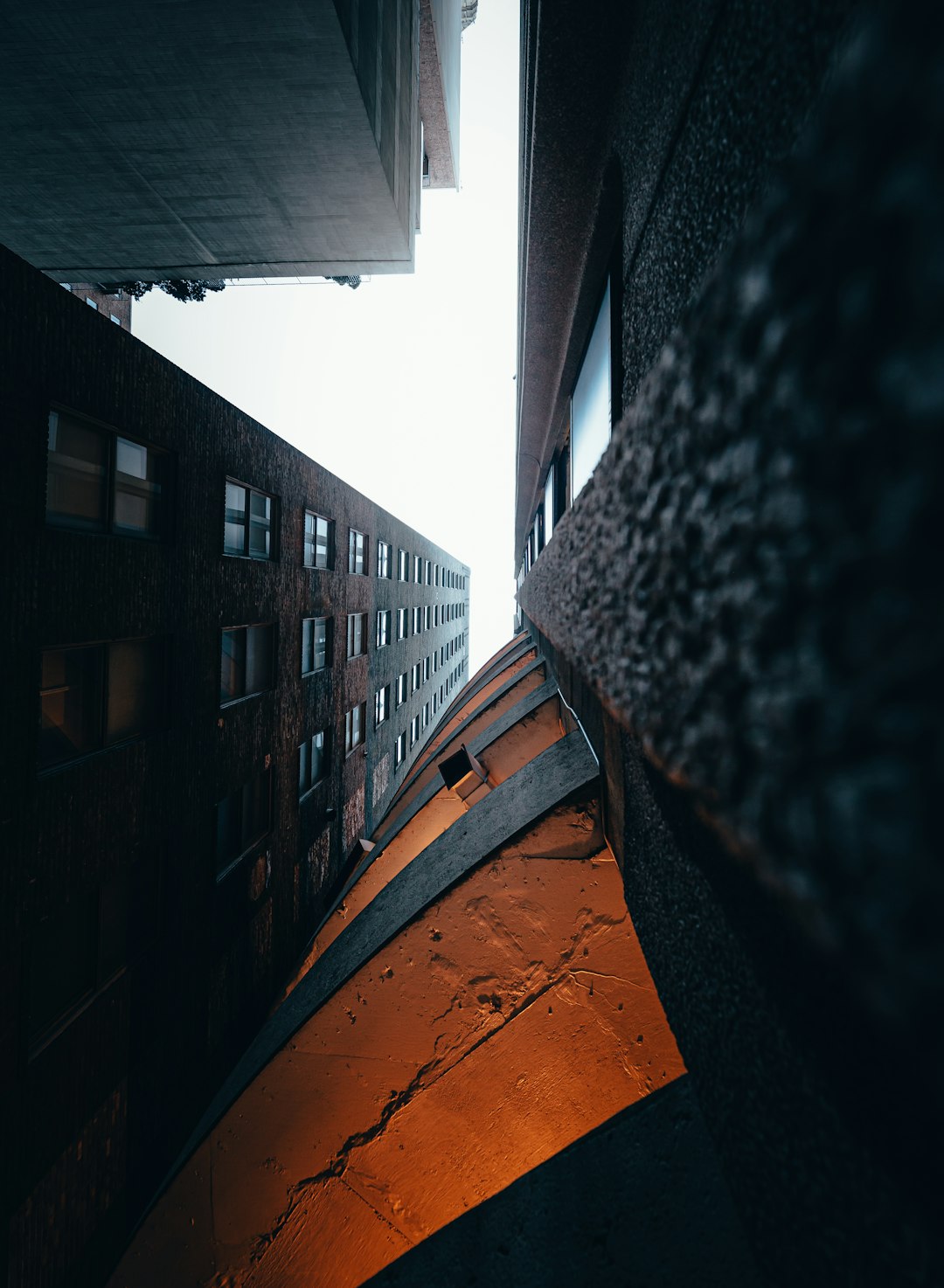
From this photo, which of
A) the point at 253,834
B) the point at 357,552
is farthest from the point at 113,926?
the point at 357,552

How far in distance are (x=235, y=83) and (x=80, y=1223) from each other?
18144mm

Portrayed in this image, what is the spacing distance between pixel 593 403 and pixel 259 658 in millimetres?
8326

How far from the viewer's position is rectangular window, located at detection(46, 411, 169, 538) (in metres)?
5.48

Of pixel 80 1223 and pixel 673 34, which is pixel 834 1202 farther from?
pixel 80 1223

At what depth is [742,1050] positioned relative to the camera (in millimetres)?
1360

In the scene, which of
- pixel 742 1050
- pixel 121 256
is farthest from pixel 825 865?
pixel 121 256

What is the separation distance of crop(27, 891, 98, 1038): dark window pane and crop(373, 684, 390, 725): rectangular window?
40.8ft

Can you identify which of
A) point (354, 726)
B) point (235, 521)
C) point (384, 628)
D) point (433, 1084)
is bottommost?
point (354, 726)

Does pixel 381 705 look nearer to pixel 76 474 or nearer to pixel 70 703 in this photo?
pixel 70 703

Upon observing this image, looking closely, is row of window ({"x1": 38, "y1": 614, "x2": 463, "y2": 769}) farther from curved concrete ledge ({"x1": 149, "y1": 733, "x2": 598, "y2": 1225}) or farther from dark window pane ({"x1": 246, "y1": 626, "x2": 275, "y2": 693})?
curved concrete ledge ({"x1": 149, "y1": 733, "x2": 598, "y2": 1225})

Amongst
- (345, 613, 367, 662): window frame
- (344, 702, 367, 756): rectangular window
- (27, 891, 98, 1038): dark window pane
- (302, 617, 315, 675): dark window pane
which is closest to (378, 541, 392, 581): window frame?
(345, 613, 367, 662): window frame

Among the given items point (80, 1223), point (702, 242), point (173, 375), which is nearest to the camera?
point (702, 242)

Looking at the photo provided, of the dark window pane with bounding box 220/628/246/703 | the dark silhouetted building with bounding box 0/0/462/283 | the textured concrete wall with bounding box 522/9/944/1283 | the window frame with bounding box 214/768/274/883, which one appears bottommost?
the window frame with bounding box 214/768/274/883

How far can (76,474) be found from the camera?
A: 18.7 ft
